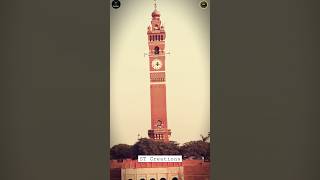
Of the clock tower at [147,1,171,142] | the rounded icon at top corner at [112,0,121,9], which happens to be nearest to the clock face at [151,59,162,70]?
the clock tower at [147,1,171,142]

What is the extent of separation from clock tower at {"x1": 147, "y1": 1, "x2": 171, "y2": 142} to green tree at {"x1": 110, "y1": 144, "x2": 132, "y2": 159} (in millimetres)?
174

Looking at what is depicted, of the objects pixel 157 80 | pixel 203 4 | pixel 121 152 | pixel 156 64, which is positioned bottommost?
pixel 121 152

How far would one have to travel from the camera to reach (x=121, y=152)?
3084 mm

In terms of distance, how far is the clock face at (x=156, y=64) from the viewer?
3.11m

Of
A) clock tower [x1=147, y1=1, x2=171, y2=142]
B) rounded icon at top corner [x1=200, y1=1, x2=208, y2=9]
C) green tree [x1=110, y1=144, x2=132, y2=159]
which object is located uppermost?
rounded icon at top corner [x1=200, y1=1, x2=208, y2=9]

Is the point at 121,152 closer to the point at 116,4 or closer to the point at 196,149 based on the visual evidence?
the point at 196,149

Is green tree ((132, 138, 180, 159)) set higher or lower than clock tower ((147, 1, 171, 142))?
lower

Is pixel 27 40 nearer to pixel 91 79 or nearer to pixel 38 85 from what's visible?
pixel 38 85

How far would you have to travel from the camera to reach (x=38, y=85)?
10.3ft

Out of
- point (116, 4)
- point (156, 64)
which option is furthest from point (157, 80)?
point (116, 4)

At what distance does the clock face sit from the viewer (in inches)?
122

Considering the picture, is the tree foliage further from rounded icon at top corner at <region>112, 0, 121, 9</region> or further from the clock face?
rounded icon at top corner at <region>112, 0, 121, 9</region>

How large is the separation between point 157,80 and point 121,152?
1.75ft

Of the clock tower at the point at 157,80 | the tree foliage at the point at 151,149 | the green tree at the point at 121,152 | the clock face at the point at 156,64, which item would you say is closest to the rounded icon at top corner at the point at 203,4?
the clock tower at the point at 157,80
